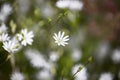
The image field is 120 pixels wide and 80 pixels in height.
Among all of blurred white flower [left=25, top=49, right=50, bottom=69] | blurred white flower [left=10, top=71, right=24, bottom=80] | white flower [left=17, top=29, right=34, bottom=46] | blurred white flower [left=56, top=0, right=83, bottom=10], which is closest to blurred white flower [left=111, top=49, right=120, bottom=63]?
blurred white flower [left=56, top=0, right=83, bottom=10]

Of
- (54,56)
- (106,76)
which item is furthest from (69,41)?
(106,76)

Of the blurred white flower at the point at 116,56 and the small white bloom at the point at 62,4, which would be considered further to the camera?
the blurred white flower at the point at 116,56

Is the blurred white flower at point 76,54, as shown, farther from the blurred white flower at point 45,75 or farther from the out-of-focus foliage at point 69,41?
the blurred white flower at point 45,75

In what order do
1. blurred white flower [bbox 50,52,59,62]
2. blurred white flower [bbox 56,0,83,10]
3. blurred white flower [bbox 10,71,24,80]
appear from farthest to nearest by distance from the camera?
blurred white flower [bbox 50,52,59,62]
blurred white flower [bbox 56,0,83,10]
blurred white flower [bbox 10,71,24,80]

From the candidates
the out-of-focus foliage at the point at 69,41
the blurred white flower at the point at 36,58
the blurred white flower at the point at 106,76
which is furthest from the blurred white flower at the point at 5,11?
the blurred white flower at the point at 106,76

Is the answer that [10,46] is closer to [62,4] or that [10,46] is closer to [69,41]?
[62,4]

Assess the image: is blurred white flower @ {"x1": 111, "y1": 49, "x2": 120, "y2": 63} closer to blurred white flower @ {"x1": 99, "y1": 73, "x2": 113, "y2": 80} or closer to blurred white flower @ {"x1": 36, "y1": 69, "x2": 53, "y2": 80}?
blurred white flower @ {"x1": 99, "y1": 73, "x2": 113, "y2": 80}

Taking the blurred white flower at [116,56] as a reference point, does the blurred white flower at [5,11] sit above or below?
above

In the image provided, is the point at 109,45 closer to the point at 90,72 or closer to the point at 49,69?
the point at 90,72
